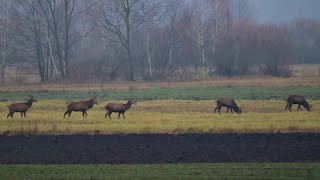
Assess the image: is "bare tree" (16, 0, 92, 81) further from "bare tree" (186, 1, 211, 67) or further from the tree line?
"bare tree" (186, 1, 211, 67)

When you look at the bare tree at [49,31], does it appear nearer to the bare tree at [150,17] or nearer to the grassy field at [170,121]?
the bare tree at [150,17]

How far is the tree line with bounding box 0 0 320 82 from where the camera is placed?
219 feet

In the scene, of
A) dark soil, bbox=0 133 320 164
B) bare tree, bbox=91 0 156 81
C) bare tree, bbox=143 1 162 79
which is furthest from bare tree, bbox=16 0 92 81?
dark soil, bbox=0 133 320 164

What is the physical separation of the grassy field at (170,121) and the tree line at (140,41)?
32.2 m

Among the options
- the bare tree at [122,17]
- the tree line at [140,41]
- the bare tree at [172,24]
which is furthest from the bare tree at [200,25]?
the bare tree at [122,17]

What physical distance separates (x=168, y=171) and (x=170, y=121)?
363 inches

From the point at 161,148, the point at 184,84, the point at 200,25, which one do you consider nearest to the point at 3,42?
the point at 184,84

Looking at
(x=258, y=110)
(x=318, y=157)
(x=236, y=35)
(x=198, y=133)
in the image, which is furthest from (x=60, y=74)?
(x=318, y=157)

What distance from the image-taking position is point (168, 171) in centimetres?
1788

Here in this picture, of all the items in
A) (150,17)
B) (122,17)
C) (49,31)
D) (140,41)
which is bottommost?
(140,41)

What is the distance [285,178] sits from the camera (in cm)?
1630

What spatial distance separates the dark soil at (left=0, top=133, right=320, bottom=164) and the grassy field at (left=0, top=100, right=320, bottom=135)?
0.78 metres

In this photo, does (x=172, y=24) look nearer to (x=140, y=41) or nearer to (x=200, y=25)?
(x=200, y=25)

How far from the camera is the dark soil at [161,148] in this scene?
2117 centimetres
